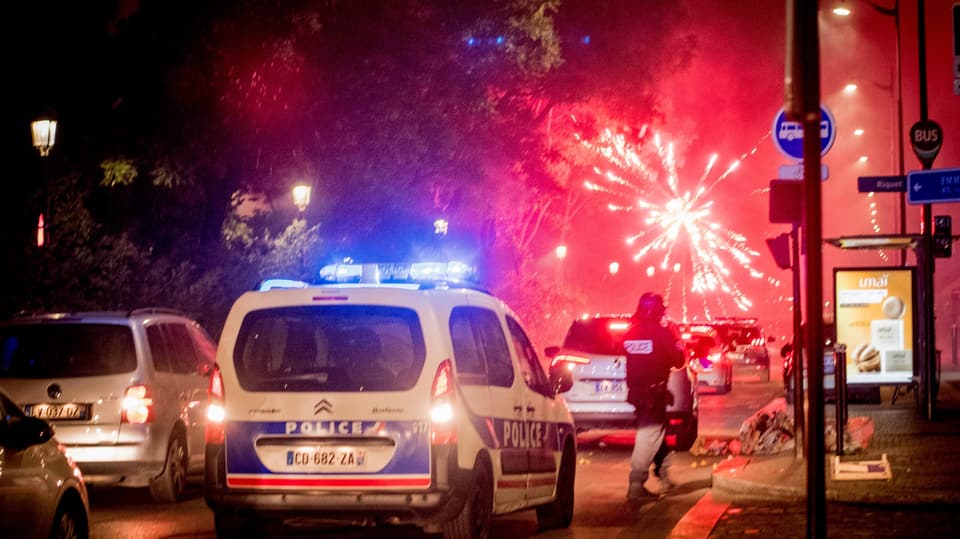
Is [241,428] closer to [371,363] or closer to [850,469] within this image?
[371,363]

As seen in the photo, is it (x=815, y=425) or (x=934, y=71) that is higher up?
(x=934, y=71)

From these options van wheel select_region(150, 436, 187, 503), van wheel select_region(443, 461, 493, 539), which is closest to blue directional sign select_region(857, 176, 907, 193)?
van wheel select_region(150, 436, 187, 503)

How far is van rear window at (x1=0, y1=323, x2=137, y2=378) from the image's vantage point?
1344 cm

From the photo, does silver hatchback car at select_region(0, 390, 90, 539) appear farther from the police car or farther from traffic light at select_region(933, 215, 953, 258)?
traffic light at select_region(933, 215, 953, 258)

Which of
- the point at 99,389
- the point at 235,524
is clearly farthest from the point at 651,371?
the point at 235,524

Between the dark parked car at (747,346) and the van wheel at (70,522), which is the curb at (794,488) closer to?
the van wheel at (70,522)

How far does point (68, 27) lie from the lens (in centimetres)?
2664

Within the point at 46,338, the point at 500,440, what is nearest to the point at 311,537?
the point at 500,440

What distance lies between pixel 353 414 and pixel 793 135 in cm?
751

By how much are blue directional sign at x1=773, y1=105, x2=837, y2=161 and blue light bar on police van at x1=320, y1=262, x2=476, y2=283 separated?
3530 millimetres

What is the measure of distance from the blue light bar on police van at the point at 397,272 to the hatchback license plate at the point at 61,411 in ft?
8.31

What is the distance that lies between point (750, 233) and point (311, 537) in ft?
317

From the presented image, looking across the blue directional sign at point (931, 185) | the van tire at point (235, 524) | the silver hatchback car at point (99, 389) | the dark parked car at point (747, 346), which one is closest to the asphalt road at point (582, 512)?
the silver hatchback car at point (99, 389)

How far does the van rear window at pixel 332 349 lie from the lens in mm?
9711
